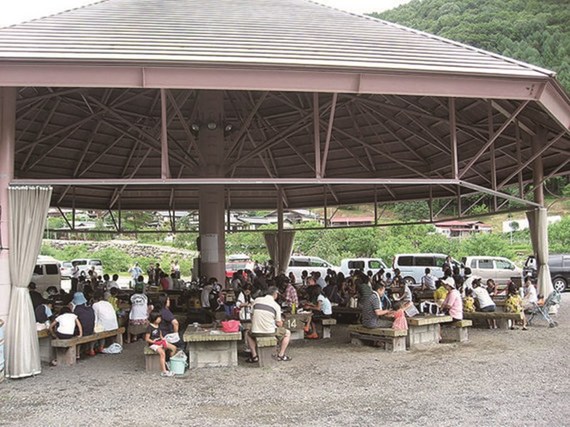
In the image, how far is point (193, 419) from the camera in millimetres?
5695

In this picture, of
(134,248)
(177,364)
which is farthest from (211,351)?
(134,248)

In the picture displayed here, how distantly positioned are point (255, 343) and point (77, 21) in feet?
20.5

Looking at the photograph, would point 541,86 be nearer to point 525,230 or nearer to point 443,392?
point 443,392

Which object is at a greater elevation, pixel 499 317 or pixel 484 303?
pixel 484 303

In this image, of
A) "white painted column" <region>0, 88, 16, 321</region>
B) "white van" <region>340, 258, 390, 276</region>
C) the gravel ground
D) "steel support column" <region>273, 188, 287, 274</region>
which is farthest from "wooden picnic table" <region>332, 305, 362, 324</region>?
"white van" <region>340, 258, 390, 276</region>

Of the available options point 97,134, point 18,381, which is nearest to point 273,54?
point 18,381

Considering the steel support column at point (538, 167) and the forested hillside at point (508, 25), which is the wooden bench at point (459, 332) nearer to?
the steel support column at point (538, 167)

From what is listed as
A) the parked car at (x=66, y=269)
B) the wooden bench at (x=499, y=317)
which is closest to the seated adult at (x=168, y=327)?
the wooden bench at (x=499, y=317)

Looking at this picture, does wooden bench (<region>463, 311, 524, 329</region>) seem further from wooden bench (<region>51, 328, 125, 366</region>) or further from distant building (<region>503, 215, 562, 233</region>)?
distant building (<region>503, 215, 562, 233</region>)

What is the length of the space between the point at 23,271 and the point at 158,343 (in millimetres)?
2108

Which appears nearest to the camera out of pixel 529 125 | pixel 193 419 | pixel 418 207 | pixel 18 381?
pixel 193 419

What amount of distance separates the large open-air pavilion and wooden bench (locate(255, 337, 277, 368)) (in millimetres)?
2311

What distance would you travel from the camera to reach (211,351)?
26.7 feet

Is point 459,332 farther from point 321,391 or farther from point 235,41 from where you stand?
point 235,41
